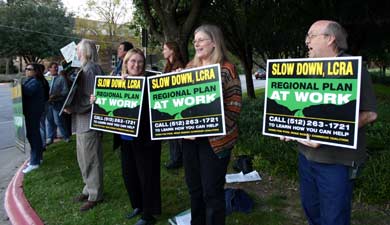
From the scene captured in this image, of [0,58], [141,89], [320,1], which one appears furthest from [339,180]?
[0,58]

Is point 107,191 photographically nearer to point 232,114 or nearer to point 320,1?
point 232,114

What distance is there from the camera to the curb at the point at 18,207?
4.80m

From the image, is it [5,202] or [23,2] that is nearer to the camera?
[5,202]

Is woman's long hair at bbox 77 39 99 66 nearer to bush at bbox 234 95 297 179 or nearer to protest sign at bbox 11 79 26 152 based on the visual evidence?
protest sign at bbox 11 79 26 152

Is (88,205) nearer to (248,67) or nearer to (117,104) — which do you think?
(117,104)

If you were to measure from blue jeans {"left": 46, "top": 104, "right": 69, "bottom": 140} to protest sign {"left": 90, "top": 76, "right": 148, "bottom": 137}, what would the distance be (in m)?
4.95

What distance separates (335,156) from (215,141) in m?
0.97

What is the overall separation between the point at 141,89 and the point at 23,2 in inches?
1986

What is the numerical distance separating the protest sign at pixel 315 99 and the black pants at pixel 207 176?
0.52 meters

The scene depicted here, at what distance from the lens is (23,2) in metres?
48.1

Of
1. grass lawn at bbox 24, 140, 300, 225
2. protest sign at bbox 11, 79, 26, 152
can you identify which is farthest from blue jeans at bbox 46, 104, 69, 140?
grass lawn at bbox 24, 140, 300, 225

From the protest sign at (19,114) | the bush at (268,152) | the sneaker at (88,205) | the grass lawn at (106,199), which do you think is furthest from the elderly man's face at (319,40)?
the protest sign at (19,114)

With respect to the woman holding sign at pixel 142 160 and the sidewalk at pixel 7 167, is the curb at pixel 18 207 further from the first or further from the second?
the woman holding sign at pixel 142 160

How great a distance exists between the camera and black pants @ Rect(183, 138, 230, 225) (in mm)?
3318
